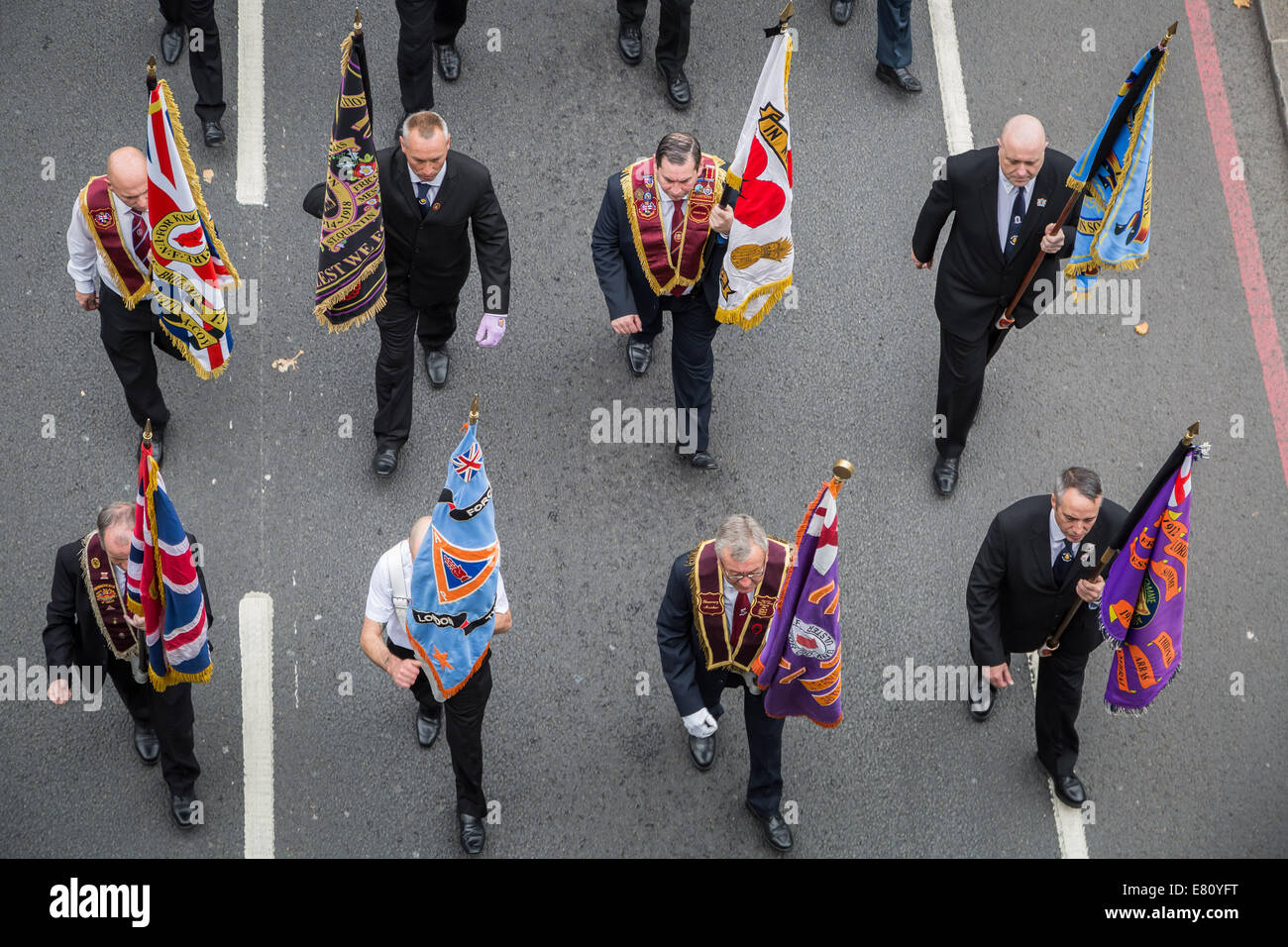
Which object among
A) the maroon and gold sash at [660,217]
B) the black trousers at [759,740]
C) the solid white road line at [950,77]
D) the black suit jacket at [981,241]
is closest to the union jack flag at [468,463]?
the black trousers at [759,740]

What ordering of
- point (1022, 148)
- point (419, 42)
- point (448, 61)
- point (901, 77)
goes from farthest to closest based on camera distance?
1. point (901, 77)
2. point (448, 61)
3. point (419, 42)
4. point (1022, 148)

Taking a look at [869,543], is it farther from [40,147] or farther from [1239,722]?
[40,147]

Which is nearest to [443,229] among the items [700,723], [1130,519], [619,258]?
[619,258]

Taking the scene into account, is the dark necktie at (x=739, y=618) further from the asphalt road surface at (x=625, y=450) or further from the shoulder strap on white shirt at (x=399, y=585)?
the shoulder strap on white shirt at (x=399, y=585)

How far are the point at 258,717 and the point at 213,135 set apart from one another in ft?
13.8

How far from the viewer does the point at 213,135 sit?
444 inches

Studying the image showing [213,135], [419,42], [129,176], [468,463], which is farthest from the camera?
[213,135]

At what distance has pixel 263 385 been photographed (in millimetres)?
10523

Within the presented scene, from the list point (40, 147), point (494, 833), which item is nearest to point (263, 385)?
point (40, 147)

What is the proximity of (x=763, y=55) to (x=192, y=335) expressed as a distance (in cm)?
484

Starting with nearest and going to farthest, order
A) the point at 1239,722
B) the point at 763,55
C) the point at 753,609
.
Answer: the point at 753,609, the point at 1239,722, the point at 763,55

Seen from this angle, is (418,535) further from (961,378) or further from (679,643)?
(961,378)

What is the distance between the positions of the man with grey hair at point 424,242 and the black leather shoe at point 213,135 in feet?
6.59

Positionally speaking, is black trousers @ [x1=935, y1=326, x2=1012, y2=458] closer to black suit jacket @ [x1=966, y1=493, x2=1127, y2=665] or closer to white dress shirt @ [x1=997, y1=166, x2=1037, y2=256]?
white dress shirt @ [x1=997, y1=166, x2=1037, y2=256]
